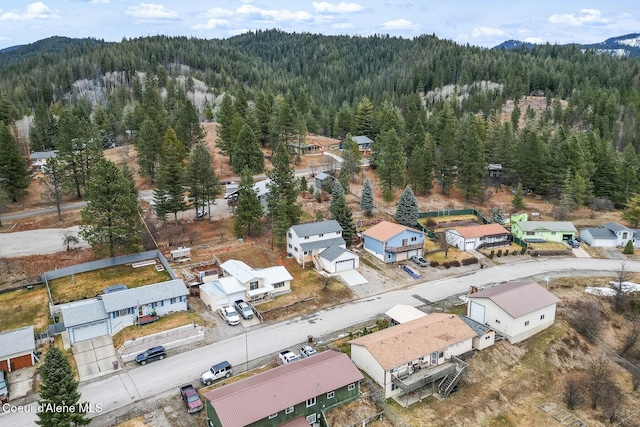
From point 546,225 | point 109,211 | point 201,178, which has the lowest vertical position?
point 546,225

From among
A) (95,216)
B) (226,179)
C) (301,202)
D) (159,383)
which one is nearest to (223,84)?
(226,179)

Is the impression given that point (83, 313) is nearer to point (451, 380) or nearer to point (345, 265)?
point (345, 265)

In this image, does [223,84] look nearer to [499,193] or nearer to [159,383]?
[499,193]

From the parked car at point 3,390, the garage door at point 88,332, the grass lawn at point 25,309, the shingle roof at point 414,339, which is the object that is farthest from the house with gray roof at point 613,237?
the parked car at point 3,390

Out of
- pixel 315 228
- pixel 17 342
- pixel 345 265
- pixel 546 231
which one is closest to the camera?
pixel 17 342

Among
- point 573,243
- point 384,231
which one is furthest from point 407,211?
point 573,243

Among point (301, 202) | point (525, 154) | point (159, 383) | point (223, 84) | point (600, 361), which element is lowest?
point (600, 361)

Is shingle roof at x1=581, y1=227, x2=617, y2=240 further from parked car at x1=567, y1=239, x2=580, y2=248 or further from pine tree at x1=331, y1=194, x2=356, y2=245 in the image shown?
pine tree at x1=331, y1=194, x2=356, y2=245
